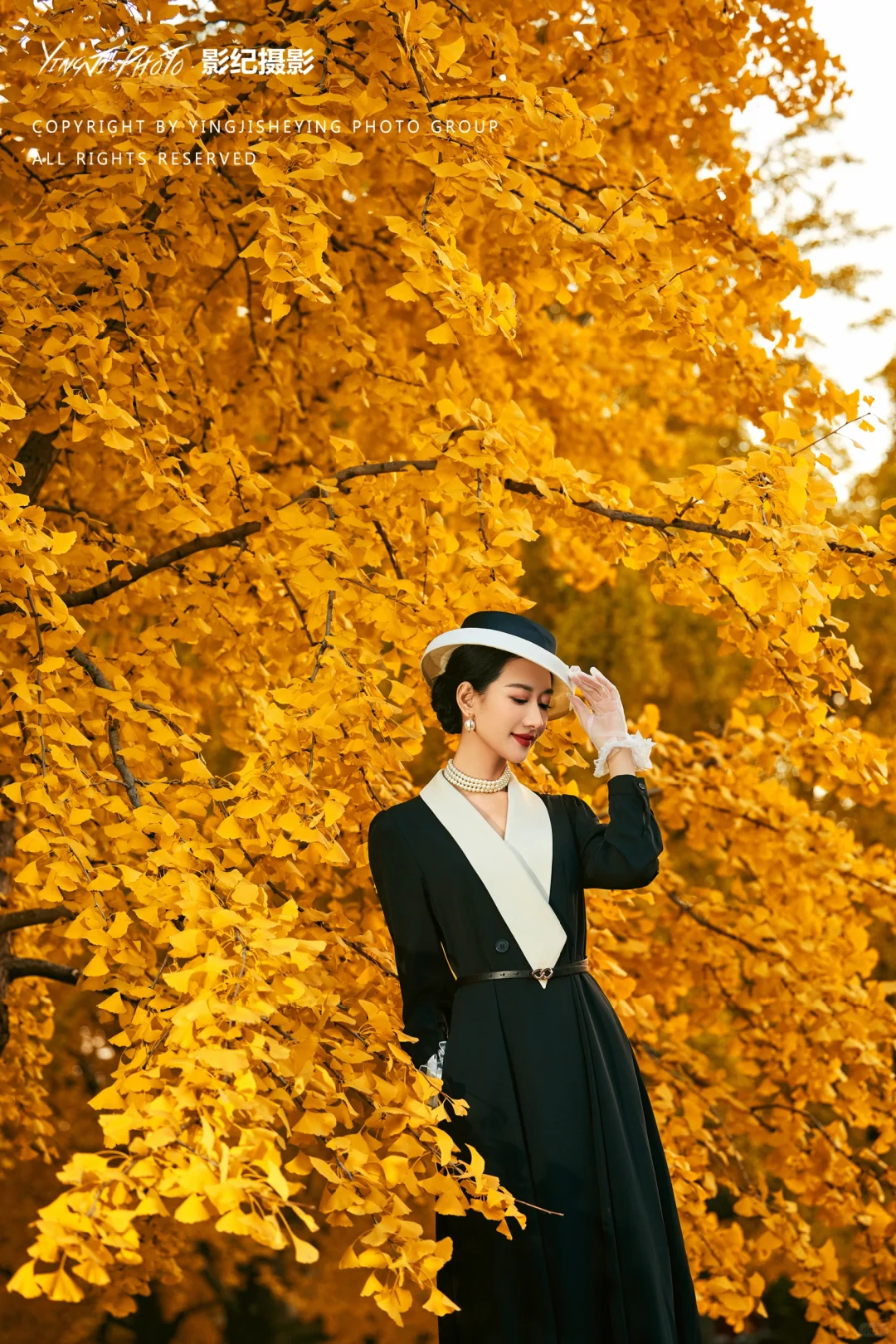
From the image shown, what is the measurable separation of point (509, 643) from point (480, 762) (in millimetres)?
243

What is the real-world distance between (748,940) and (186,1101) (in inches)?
109

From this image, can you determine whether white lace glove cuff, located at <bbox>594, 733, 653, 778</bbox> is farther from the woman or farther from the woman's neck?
the woman's neck

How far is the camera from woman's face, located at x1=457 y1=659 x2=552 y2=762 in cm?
240

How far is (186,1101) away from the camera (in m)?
1.63

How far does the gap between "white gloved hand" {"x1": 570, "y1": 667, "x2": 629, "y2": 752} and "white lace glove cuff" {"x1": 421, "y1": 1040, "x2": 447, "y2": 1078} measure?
0.63 meters

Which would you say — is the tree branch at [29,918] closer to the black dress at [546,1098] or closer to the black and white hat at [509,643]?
the black dress at [546,1098]

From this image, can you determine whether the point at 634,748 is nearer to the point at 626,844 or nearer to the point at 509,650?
the point at 626,844

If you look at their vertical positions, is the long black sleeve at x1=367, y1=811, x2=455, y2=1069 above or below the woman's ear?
below

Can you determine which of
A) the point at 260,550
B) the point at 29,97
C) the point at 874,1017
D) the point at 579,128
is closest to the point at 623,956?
the point at 874,1017

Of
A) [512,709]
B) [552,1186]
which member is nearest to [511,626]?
[512,709]

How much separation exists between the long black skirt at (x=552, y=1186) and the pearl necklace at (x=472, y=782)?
1.19 feet

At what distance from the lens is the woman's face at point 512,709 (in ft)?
7.87

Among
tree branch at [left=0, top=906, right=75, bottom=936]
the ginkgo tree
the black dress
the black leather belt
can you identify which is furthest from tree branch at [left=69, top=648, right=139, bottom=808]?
the black leather belt
